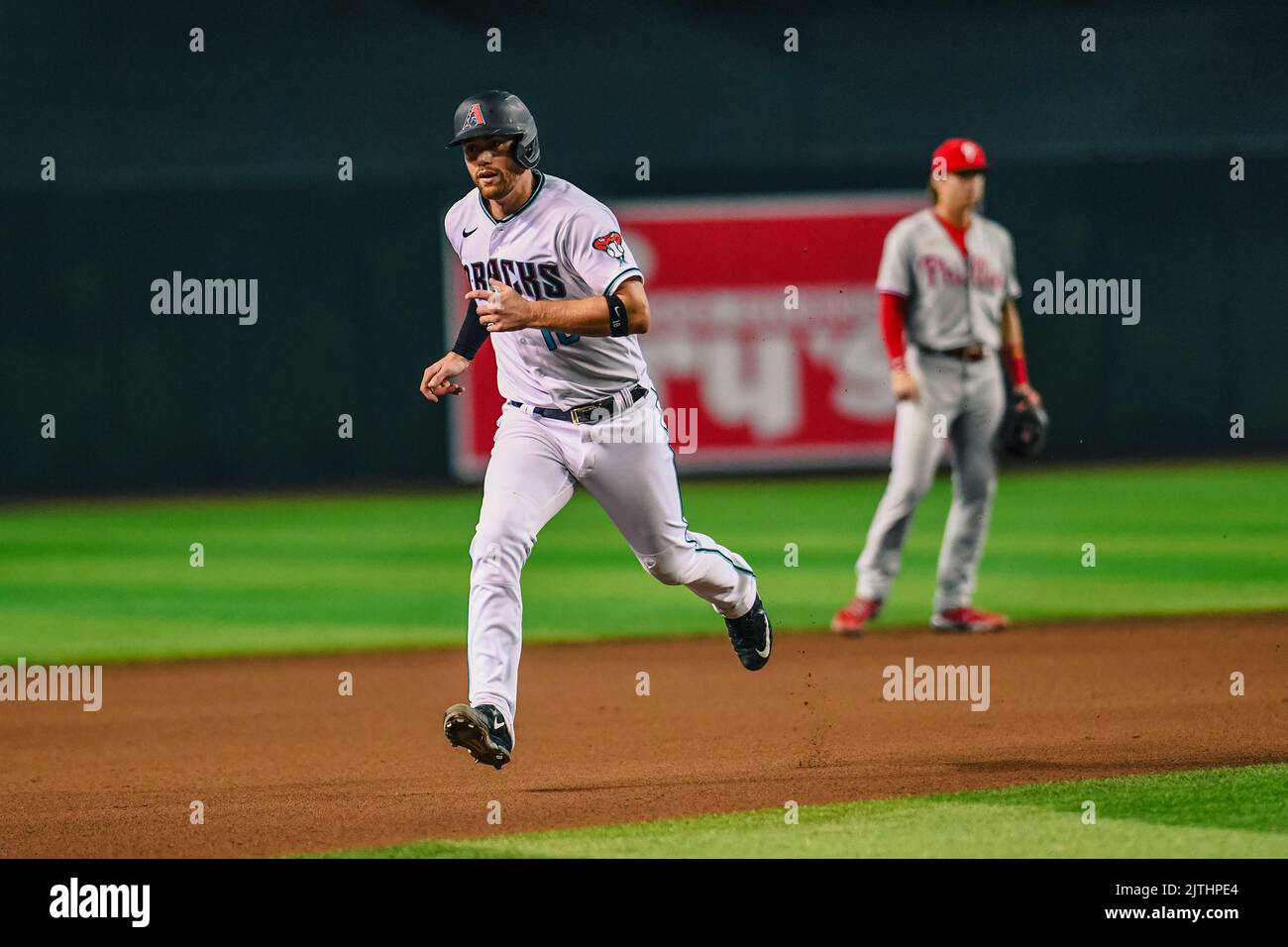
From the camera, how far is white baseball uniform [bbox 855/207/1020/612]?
9.83 meters

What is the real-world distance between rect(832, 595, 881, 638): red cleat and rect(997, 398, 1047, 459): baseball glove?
1.10 meters

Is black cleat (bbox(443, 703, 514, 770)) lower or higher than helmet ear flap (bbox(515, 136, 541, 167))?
lower

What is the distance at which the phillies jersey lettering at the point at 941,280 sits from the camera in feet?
32.2

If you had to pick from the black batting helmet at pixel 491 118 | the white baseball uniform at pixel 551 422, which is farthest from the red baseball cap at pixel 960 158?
the black batting helmet at pixel 491 118

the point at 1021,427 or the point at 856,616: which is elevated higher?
the point at 1021,427

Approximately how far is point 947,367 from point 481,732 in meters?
4.61

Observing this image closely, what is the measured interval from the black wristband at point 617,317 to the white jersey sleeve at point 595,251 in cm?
5

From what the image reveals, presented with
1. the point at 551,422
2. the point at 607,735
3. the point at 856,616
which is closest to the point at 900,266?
the point at 856,616

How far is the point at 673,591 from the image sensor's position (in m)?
12.6

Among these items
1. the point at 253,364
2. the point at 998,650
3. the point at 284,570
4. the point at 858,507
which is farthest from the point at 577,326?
the point at 253,364

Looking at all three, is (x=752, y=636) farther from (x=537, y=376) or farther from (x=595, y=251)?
(x=595, y=251)

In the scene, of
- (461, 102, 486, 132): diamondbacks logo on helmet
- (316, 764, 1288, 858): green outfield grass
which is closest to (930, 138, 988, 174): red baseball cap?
(461, 102, 486, 132): diamondbacks logo on helmet

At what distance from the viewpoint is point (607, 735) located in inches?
308

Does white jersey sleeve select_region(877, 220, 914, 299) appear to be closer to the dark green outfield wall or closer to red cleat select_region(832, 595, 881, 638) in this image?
red cleat select_region(832, 595, 881, 638)
